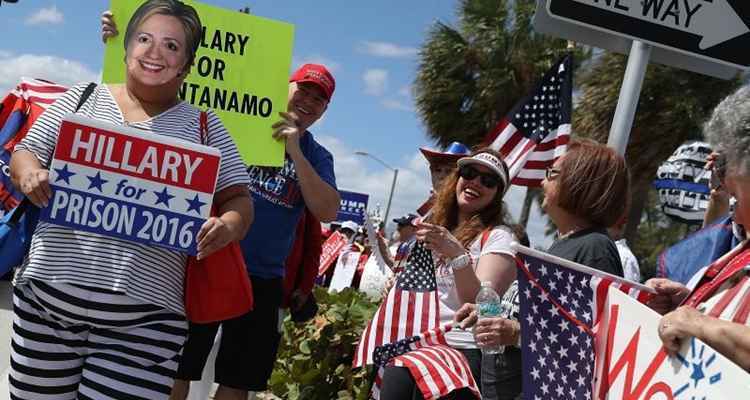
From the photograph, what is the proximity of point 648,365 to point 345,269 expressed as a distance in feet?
28.8

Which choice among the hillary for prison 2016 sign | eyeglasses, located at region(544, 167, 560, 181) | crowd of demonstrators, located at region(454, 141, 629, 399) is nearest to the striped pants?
the hillary for prison 2016 sign

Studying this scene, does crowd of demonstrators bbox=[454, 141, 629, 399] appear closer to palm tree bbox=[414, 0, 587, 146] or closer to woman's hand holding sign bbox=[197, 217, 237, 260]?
woman's hand holding sign bbox=[197, 217, 237, 260]

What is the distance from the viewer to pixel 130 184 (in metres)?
2.66

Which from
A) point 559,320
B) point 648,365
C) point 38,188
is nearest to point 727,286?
point 648,365

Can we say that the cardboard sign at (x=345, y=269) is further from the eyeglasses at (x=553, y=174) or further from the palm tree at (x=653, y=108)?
the eyeglasses at (x=553, y=174)

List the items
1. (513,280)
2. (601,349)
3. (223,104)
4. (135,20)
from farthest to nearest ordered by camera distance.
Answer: (223,104) → (513,280) → (135,20) → (601,349)

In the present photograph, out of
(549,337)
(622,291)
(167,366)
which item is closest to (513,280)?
(549,337)

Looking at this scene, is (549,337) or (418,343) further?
(418,343)

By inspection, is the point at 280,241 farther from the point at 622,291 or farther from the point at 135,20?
the point at 622,291

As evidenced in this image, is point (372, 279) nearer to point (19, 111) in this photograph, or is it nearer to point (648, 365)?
point (19, 111)

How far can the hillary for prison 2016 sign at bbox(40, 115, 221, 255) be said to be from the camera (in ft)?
8.46

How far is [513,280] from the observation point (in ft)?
10.9

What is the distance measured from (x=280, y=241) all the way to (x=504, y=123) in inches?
67.4

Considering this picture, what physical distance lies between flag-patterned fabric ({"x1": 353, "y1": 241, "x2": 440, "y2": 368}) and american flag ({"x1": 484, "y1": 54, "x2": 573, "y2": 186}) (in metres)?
1.40
